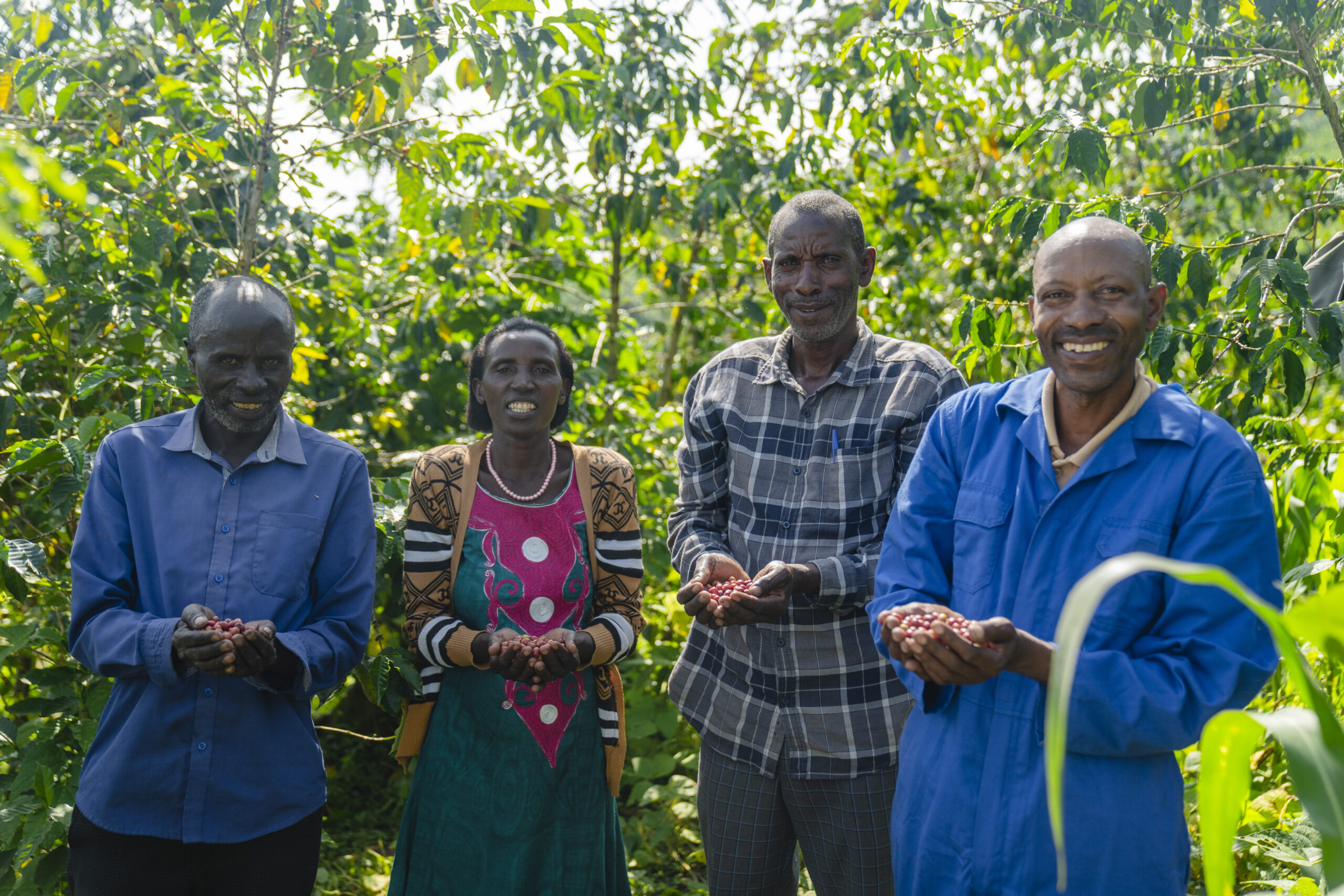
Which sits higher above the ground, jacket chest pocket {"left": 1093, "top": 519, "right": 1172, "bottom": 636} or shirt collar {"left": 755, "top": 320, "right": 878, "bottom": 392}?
shirt collar {"left": 755, "top": 320, "right": 878, "bottom": 392}

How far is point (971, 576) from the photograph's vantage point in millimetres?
1830

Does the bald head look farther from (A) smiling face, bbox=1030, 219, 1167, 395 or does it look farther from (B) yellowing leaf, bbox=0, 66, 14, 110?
(B) yellowing leaf, bbox=0, 66, 14, 110

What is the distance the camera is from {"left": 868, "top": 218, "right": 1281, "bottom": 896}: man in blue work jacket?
1599 mm

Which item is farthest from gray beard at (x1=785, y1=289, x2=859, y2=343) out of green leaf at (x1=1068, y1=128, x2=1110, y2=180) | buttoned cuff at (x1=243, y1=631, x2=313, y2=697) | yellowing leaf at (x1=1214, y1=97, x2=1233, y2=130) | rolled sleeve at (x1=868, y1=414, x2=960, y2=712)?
yellowing leaf at (x1=1214, y1=97, x2=1233, y2=130)

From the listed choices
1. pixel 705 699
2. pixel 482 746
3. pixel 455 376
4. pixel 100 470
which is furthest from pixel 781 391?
pixel 455 376

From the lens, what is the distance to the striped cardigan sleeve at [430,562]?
2375mm

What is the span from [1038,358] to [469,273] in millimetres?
2318

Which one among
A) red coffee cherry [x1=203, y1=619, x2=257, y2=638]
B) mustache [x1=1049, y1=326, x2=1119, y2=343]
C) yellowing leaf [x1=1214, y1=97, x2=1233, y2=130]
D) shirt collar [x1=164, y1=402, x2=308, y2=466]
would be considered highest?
yellowing leaf [x1=1214, y1=97, x2=1233, y2=130]

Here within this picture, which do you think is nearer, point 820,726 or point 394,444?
point 820,726

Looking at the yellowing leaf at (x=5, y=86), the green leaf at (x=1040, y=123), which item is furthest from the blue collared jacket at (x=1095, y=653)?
the yellowing leaf at (x=5, y=86)

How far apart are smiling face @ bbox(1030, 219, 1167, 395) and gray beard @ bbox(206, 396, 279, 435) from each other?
1.59 m

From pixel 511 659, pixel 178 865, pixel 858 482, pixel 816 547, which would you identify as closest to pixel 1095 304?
pixel 858 482

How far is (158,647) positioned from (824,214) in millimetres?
1685

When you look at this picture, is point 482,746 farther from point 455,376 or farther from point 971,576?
point 455,376
